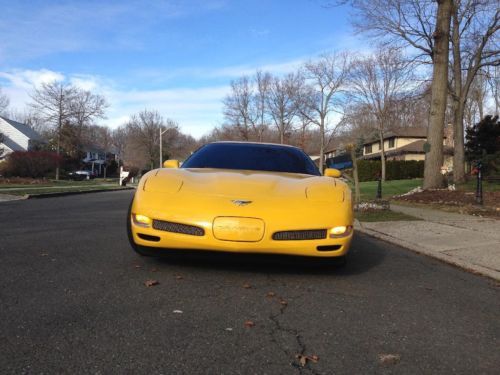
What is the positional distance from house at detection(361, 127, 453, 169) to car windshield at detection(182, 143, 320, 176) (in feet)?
177

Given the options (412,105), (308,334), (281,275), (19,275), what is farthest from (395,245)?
(412,105)

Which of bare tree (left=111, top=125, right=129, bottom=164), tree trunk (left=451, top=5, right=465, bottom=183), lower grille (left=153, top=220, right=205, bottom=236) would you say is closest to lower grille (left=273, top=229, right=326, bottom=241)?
lower grille (left=153, top=220, right=205, bottom=236)

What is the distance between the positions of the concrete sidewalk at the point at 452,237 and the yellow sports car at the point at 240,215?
213cm

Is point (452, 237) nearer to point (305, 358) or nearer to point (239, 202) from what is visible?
point (239, 202)

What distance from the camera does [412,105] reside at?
25.9m

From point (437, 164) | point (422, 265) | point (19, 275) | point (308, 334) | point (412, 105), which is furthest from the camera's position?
point (412, 105)

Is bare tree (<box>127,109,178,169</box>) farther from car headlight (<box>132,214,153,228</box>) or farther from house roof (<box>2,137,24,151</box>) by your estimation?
car headlight (<box>132,214,153,228</box>)

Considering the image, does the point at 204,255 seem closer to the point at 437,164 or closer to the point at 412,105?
the point at 437,164

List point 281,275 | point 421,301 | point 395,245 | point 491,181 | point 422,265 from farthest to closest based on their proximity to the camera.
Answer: point 491,181, point 395,245, point 422,265, point 281,275, point 421,301

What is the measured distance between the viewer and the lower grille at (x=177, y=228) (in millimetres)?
3963

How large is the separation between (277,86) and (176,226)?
64100 millimetres

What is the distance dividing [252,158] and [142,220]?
6.27 ft

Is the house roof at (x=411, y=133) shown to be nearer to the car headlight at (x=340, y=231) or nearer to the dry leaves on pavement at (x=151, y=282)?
the car headlight at (x=340, y=231)

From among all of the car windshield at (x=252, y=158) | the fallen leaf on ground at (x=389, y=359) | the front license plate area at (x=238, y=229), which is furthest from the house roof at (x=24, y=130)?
the fallen leaf on ground at (x=389, y=359)
